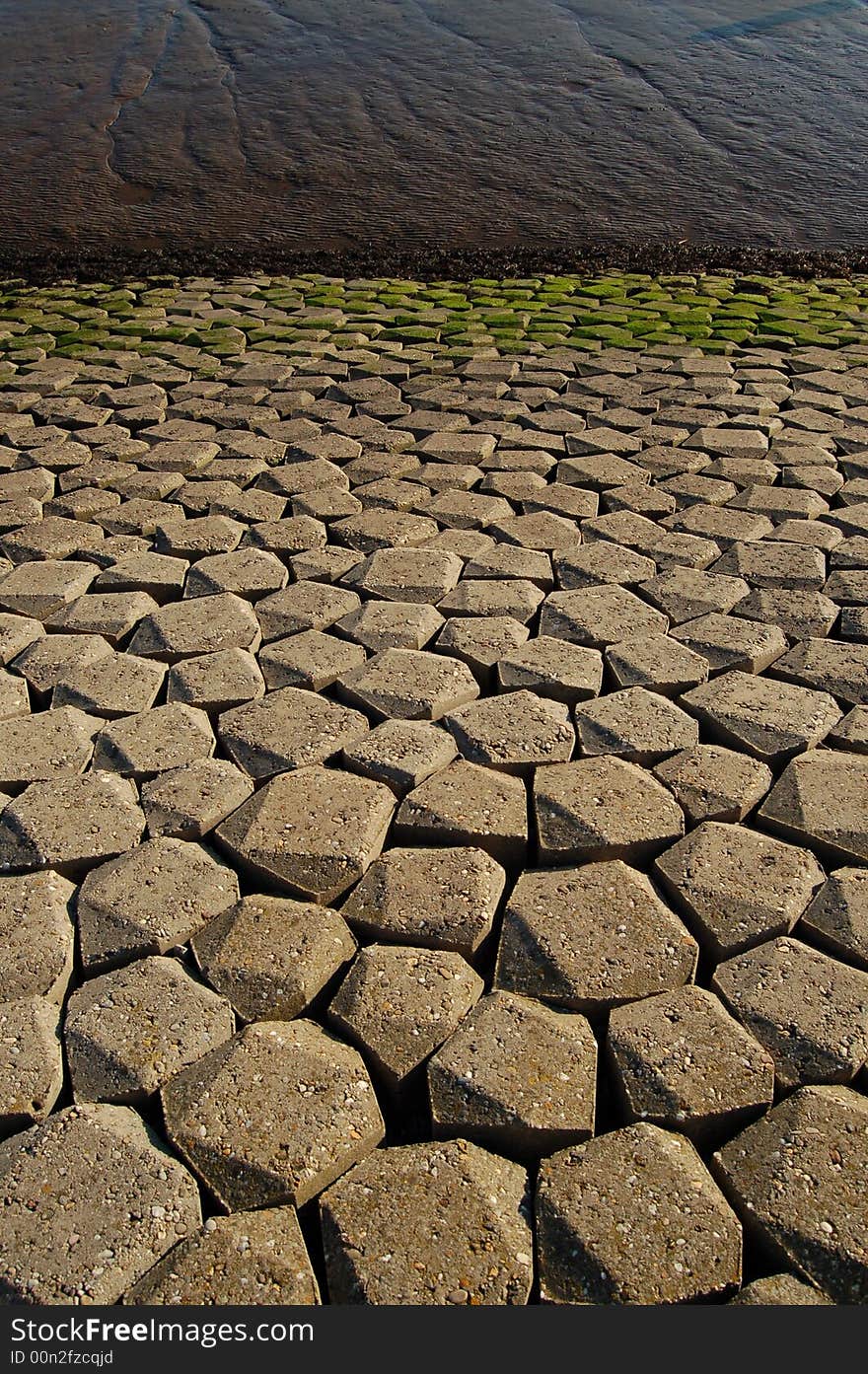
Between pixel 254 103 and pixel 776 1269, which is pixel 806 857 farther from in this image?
pixel 254 103

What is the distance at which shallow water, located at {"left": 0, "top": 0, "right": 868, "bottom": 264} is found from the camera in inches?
335

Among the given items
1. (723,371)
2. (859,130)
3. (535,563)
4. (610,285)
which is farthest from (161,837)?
(859,130)

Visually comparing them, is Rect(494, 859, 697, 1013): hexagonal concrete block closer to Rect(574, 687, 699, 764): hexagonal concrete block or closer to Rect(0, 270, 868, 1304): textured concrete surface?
Rect(0, 270, 868, 1304): textured concrete surface

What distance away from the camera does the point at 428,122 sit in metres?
10.7

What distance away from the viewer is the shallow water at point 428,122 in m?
8.51

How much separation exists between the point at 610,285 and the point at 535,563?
3896 mm

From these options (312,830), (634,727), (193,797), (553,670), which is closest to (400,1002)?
(312,830)

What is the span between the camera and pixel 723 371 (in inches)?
191

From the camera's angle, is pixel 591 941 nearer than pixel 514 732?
Yes

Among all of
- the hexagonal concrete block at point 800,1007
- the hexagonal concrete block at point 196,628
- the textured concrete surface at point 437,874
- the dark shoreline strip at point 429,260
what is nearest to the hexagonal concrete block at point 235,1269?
the textured concrete surface at point 437,874

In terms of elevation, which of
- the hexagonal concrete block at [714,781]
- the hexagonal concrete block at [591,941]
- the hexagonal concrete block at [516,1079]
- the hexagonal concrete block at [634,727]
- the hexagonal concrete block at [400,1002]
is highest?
the hexagonal concrete block at [714,781]

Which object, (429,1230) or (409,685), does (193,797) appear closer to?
(409,685)

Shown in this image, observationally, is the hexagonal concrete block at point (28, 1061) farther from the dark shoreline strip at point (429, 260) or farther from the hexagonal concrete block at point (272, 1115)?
the dark shoreline strip at point (429, 260)

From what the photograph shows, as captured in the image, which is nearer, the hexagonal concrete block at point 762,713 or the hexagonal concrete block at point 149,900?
the hexagonal concrete block at point 149,900
